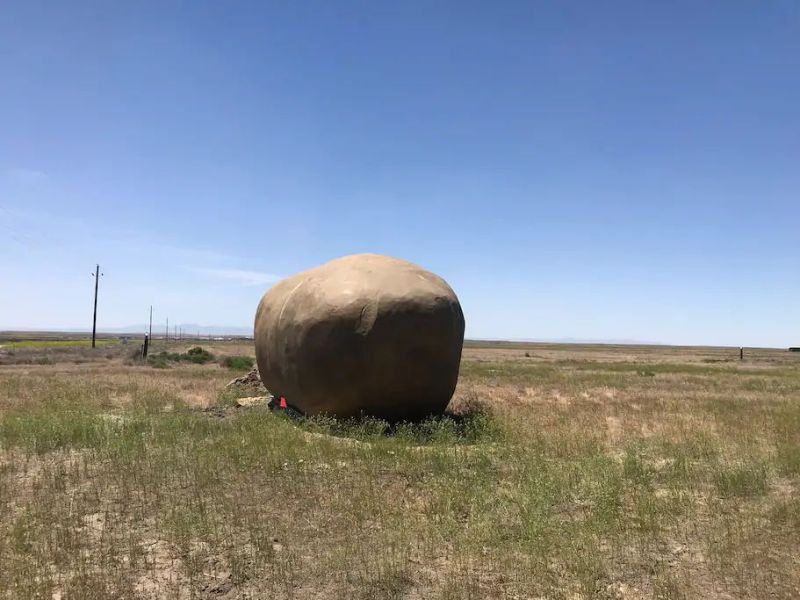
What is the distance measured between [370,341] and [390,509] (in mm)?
3936

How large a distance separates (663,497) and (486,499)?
7.12 feet

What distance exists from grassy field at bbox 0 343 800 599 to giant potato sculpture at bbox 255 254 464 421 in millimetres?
636

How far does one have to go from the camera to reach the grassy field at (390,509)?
15.4 ft

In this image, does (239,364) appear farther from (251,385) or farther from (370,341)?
(370,341)

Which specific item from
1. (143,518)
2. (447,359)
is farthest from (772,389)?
(143,518)

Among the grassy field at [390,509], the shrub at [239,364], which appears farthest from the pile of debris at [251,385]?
the shrub at [239,364]

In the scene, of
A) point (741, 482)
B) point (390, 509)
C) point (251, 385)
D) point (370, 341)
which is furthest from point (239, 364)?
point (741, 482)

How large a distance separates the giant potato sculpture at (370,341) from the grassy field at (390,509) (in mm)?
636

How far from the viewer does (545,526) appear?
5.78 meters

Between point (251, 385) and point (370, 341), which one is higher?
point (370, 341)

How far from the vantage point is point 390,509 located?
632 cm

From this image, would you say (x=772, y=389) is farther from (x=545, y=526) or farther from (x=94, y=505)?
(x=94, y=505)

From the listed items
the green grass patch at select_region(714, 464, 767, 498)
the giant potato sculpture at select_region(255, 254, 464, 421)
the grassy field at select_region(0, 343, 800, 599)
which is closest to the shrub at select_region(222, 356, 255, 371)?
the grassy field at select_region(0, 343, 800, 599)

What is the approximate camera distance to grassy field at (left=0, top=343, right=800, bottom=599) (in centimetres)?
471
